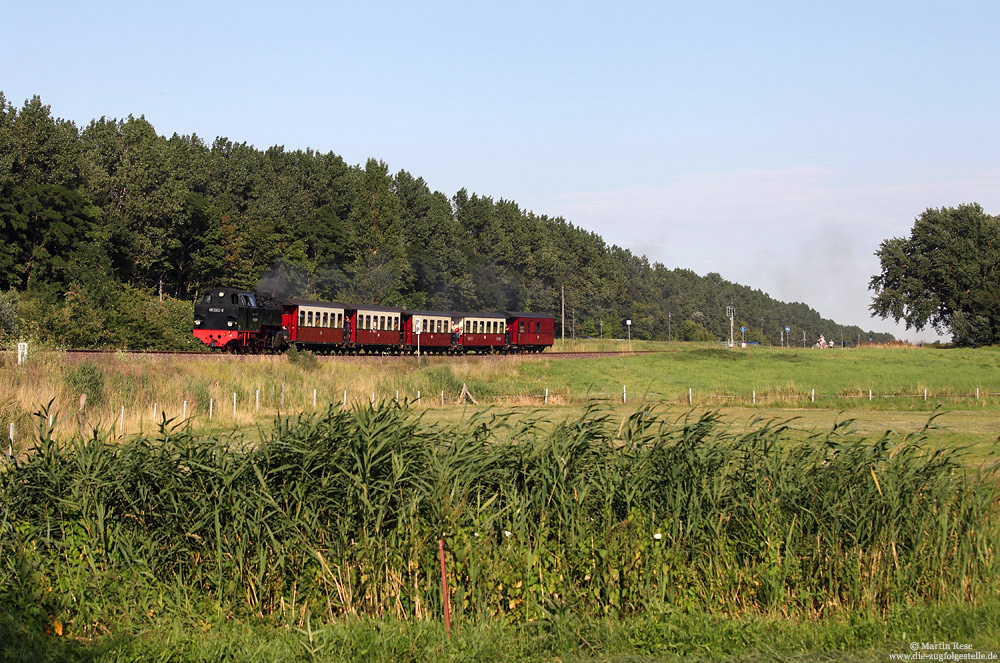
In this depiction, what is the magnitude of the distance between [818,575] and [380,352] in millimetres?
49896

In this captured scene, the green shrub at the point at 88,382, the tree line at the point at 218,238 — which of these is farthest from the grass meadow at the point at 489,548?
the tree line at the point at 218,238

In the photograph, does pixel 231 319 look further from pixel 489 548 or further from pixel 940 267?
pixel 940 267

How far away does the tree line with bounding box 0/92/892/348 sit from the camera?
60938mm

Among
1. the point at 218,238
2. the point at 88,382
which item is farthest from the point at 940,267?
the point at 88,382

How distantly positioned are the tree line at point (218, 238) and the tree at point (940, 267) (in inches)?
1885

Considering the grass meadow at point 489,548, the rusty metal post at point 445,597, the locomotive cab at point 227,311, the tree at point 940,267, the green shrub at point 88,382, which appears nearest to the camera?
the grass meadow at point 489,548

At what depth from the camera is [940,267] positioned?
11219 centimetres

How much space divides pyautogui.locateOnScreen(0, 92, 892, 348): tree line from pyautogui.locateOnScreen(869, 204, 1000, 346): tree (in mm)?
47874

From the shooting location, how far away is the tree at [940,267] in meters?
110

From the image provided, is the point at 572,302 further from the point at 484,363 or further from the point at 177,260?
the point at 484,363

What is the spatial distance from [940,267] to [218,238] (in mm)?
88663

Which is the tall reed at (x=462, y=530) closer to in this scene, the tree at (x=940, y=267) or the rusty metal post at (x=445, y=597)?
the rusty metal post at (x=445, y=597)

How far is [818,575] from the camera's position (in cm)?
1016

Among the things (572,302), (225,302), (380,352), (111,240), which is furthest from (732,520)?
Answer: (572,302)
